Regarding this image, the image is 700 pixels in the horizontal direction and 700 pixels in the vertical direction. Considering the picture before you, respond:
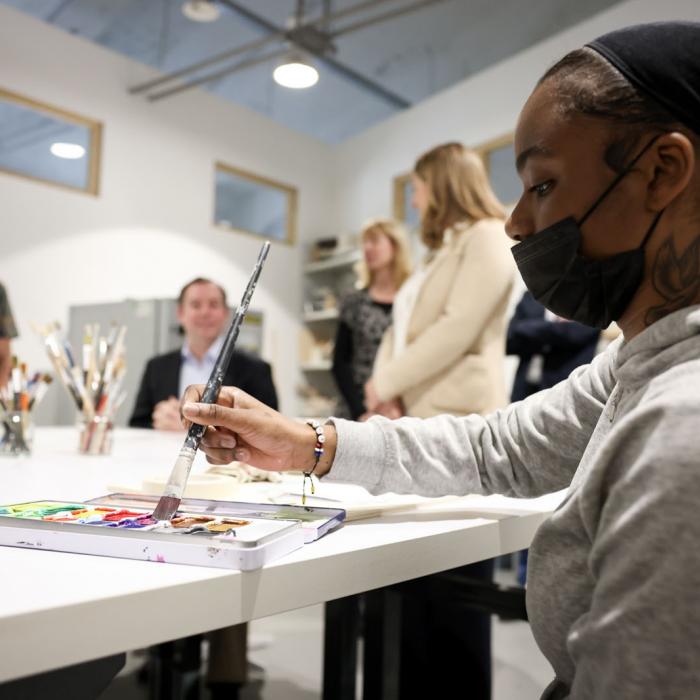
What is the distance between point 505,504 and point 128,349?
340cm

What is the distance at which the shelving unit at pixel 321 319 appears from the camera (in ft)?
17.9

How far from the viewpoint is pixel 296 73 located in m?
2.77

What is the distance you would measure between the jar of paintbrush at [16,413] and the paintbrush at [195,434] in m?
0.79

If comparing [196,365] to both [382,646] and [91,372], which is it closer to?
[91,372]

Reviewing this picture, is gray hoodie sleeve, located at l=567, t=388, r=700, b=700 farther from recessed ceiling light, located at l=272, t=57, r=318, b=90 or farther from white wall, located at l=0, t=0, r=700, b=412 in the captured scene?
white wall, located at l=0, t=0, r=700, b=412

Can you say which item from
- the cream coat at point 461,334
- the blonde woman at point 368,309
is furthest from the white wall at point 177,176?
the cream coat at point 461,334

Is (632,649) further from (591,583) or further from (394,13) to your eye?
(394,13)

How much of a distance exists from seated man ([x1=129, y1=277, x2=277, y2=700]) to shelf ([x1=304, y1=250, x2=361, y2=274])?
2.66m

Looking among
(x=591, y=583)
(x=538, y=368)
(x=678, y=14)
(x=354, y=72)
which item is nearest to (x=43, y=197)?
(x=354, y=72)

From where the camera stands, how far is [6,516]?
59 cm

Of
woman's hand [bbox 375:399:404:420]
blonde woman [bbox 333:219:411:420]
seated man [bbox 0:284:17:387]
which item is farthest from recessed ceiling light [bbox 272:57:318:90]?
woman's hand [bbox 375:399:404:420]

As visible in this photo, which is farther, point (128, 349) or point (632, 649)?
point (128, 349)

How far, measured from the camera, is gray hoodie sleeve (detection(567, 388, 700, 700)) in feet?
1.38

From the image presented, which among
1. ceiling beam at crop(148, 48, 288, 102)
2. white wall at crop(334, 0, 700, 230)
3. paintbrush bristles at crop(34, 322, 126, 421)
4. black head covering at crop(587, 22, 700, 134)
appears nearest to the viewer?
black head covering at crop(587, 22, 700, 134)
